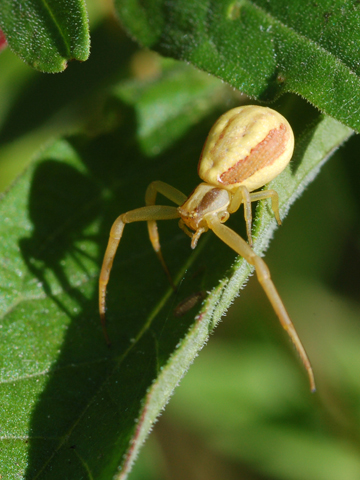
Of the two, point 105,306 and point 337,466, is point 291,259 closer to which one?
point 337,466

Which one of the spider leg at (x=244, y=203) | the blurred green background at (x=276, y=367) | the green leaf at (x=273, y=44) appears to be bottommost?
the blurred green background at (x=276, y=367)

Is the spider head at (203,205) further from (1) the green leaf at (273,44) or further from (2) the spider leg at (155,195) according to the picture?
(1) the green leaf at (273,44)

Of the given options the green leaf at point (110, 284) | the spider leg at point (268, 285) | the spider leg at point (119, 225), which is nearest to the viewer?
the green leaf at point (110, 284)

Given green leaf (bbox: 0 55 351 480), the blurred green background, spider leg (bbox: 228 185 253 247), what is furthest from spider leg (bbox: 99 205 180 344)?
the blurred green background

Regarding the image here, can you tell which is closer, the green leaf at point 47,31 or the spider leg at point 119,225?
the green leaf at point 47,31

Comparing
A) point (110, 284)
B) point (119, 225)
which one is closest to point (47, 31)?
point (119, 225)

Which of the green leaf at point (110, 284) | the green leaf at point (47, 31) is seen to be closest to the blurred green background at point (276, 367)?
the green leaf at point (110, 284)

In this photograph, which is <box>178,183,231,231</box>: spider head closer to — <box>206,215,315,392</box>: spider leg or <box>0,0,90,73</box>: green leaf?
<box>206,215,315,392</box>: spider leg
